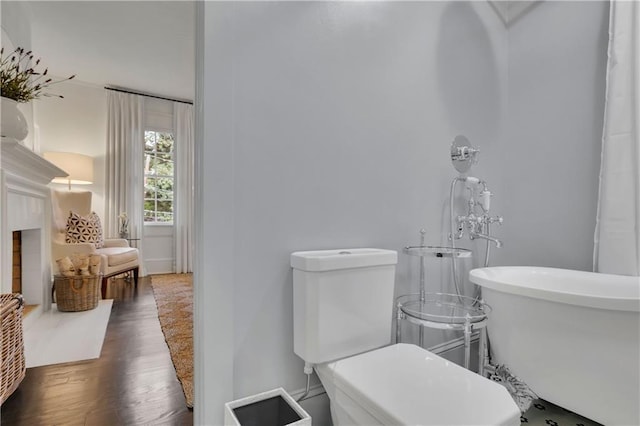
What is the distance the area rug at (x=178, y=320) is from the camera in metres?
1.79

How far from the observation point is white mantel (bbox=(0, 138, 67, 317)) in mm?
1889

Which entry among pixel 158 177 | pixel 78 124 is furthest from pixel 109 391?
pixel 78 124

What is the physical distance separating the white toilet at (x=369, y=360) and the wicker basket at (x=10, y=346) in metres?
1.27

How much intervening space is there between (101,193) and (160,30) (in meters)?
2.46

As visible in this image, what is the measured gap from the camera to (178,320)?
2598 mm

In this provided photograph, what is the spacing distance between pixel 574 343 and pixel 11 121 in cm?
289

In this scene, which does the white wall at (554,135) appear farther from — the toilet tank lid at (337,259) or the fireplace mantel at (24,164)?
the fireplace mantel at (24,164)

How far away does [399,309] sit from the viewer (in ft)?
4.85

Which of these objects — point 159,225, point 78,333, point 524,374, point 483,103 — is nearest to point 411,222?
point 524,374

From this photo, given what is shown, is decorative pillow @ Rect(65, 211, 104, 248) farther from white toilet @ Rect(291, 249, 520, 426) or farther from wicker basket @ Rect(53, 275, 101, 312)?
white toilet @ Rect(291, 249, 520, 426)

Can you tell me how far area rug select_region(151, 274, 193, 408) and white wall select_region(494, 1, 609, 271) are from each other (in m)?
2.12

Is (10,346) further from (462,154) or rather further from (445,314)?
(462,154)

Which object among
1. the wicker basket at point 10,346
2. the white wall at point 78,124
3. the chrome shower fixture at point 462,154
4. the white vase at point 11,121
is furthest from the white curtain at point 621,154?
the white wall at point 78,124

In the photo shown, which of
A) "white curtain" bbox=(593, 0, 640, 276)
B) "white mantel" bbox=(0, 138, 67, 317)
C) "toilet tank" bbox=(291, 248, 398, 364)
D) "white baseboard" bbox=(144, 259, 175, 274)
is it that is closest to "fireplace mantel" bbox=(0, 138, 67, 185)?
"white mantel" bbox=(0, 138, 67, 317)
